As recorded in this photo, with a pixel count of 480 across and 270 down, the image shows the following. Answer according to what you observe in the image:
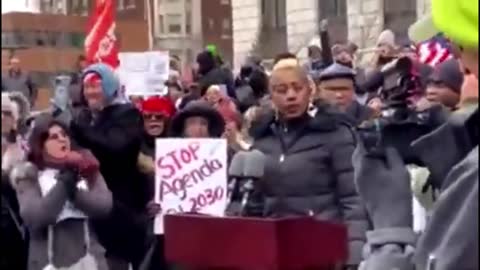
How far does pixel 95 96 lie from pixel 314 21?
115 feet

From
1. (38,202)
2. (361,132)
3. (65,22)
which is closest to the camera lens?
(361,132)

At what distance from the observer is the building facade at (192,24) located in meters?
54.7

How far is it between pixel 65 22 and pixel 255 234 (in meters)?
8.76

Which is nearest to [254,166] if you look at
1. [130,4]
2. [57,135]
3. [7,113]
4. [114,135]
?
[57,135]

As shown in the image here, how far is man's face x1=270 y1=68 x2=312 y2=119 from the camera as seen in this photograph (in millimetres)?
8203

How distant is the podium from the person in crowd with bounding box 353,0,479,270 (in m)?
0.22

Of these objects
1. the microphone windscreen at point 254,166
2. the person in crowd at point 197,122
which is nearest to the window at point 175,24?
the person in crowd at point 197,122

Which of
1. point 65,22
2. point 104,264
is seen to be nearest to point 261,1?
point 65,22

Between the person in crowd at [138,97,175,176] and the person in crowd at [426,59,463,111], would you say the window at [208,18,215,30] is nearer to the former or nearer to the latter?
the person in crowd at [138,97,175,176]

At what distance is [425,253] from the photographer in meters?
3.72

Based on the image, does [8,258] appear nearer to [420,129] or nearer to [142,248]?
[420,129]

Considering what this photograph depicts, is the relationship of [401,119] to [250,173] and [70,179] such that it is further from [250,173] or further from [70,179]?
[70,179]

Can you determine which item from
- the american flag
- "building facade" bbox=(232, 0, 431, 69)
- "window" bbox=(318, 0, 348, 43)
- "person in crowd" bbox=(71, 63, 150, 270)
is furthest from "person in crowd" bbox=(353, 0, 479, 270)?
"window" bbox=(318, 0, 348, 43)

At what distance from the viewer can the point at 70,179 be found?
8469 millimetres
